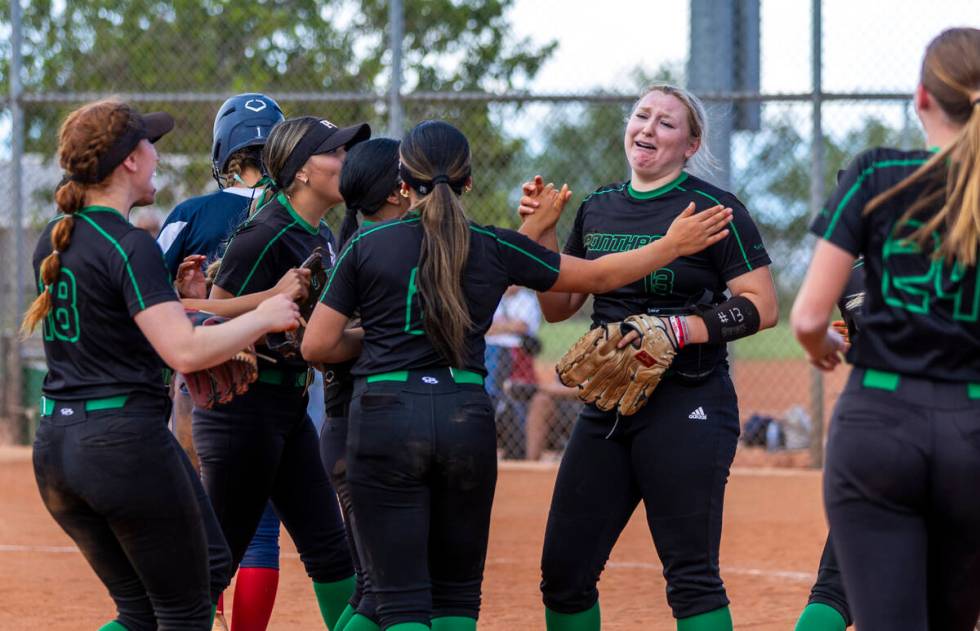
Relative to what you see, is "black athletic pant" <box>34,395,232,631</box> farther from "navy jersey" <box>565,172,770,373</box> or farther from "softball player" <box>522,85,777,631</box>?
"navy jersey" <box>565,172,770,373</box>

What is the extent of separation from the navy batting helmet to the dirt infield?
7.10 feet

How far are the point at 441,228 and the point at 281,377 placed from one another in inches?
45.8

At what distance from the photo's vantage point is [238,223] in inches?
192

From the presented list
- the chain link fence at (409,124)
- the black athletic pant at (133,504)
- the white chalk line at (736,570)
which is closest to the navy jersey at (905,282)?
the black athletic pant at (133,504)

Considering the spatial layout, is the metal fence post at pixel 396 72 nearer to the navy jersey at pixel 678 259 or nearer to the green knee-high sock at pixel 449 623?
the navy jersey at pixel 678 259

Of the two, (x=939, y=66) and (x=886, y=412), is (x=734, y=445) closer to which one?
(x=886, y=412)

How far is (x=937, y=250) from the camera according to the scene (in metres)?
2.94

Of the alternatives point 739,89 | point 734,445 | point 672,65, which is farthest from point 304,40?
point 734,445

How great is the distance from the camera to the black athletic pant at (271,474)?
4566 mm

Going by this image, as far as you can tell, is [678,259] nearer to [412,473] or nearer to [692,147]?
[692,147]

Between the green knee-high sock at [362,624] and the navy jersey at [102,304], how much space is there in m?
1.05

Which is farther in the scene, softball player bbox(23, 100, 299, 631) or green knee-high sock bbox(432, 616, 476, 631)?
green knee-high sock bbox(432, 616, 476, 631)

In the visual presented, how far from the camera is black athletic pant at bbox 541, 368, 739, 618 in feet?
13.6

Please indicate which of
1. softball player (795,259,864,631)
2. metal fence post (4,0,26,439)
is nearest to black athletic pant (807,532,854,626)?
softball player (795,259,864,631)
